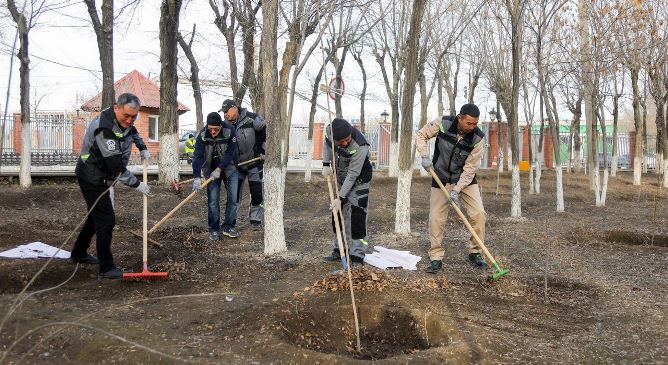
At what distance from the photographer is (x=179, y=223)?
10.2 metres

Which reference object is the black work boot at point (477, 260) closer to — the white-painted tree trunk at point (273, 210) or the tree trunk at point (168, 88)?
the white-painted tree trunk at point (273, 210)

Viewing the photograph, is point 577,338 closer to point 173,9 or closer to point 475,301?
point 475,301

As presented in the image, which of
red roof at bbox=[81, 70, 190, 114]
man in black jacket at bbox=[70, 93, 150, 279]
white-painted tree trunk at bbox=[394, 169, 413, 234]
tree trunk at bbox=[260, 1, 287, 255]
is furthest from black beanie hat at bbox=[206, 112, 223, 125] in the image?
red roof at bbox=[81, 70, 190, 114]

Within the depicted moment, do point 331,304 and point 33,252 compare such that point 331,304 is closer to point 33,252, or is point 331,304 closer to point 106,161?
point 106,161

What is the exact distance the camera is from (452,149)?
6.32 m

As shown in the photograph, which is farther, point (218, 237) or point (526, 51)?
point (526, 51)

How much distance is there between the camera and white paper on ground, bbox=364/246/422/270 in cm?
654

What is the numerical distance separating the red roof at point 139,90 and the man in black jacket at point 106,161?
22356mm

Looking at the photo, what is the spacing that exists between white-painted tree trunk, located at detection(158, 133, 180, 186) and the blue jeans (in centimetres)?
603

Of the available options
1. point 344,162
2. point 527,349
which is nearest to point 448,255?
point 344,162

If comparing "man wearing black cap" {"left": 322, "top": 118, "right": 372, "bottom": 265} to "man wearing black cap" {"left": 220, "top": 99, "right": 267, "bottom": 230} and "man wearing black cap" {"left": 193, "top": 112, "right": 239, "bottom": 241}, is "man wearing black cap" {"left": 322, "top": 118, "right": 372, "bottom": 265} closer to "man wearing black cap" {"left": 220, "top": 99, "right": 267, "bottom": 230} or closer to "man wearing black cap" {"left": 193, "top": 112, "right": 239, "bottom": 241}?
"man wearing black cap" {"left": 193, "top": 112, "right": 239, "bottom": 241}

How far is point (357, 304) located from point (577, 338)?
169 centimetres

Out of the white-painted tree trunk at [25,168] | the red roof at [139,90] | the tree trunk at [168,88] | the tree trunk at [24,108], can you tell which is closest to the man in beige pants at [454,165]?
the tree trunk at [168,88]

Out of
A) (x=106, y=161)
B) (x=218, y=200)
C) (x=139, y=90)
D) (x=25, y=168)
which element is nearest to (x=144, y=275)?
(x=106, y=161)
